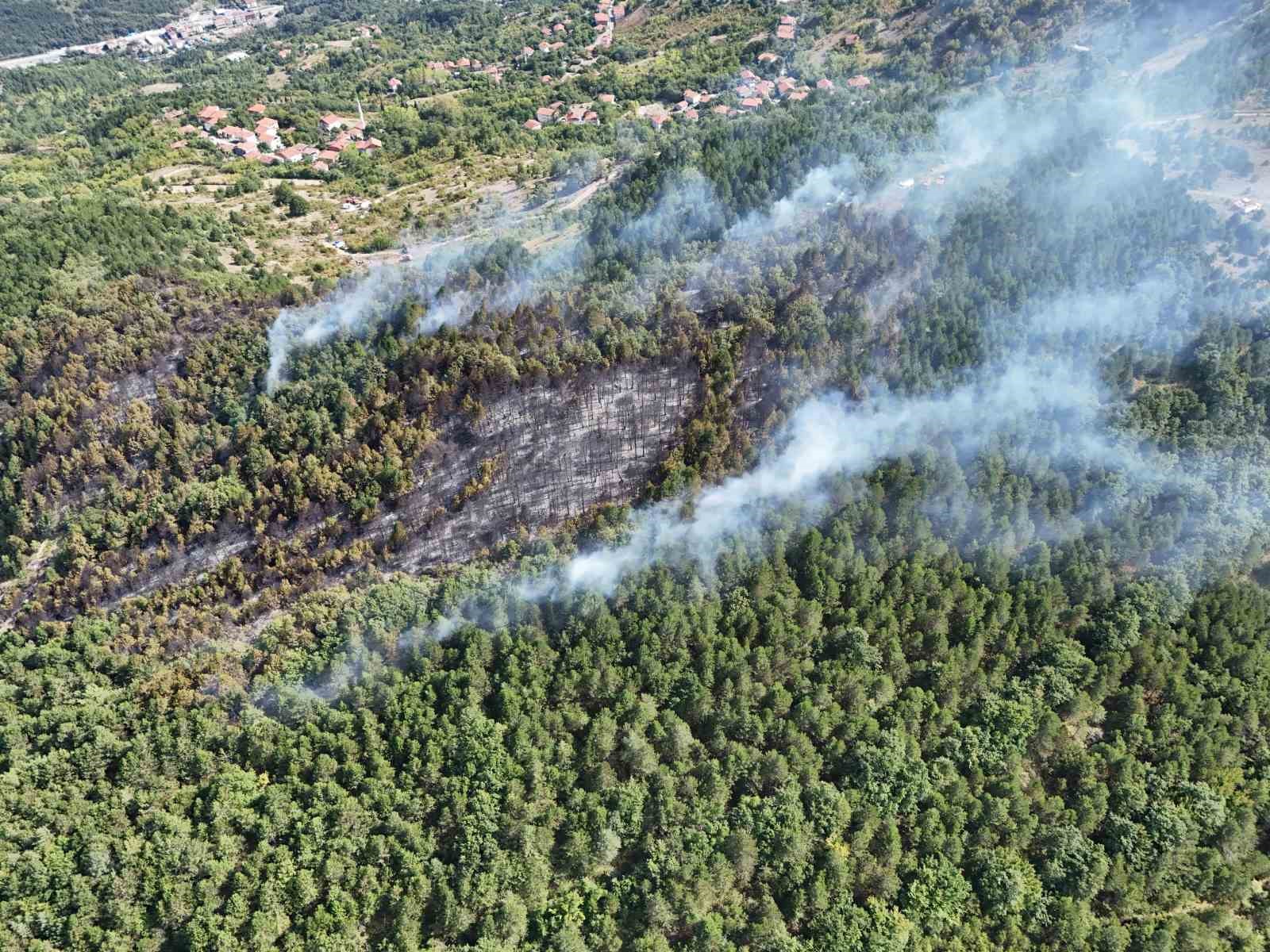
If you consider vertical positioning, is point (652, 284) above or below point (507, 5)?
below

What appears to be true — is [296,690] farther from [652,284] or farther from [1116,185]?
[1116,185]

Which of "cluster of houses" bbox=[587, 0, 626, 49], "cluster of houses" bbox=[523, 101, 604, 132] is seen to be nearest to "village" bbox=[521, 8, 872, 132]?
"cluster of houses" bbox=[523, 101, 604, 132]

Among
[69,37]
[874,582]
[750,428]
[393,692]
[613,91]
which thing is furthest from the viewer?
[69,37]

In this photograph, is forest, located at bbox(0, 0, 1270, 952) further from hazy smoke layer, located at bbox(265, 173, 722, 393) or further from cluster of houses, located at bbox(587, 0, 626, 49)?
cluster of houses, located at bbox(587, 0, 626, 49)

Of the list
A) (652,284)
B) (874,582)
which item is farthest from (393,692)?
(652,284)

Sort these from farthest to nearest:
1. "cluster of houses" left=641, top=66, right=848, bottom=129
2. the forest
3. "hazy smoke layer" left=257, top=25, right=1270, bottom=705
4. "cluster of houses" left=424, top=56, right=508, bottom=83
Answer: "cluster of houses" left=424, top=56, right=508, bottom=83, "cluster of houses" left=641, top=66, right=848, bottom=129, "hazy smoke layer" left=257, top=25, right=1270, bottom=705, the forest
